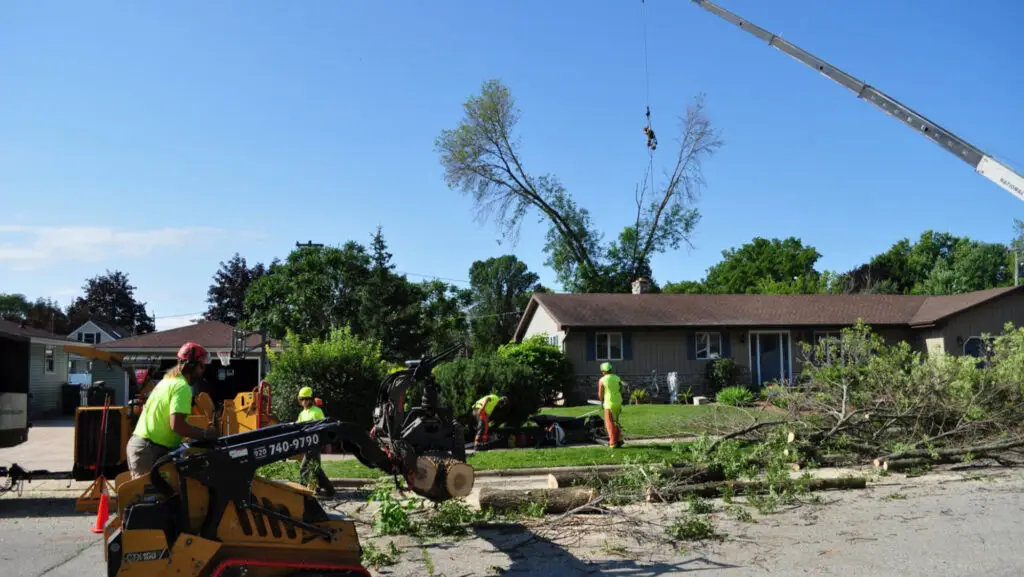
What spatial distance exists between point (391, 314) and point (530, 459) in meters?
17.9

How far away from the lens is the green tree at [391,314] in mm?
30188

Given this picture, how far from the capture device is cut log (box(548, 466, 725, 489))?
397 inches

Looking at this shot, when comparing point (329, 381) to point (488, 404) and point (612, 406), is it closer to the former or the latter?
point (488, 404)

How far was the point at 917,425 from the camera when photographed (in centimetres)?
1312

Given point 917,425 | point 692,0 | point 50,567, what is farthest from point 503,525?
point 692,0

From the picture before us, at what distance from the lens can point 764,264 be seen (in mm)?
67625

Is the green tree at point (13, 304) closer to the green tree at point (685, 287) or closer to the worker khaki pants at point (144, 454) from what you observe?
the green tree at point (685, 287)

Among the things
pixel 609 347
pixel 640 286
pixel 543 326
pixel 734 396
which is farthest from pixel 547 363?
pixel 640 286

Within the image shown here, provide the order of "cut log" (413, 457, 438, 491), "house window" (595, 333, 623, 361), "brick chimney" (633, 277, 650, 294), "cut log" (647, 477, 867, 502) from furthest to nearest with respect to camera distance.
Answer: "brick chimney" (633, 277, 650, 294) → "house window" (595, 333, 623, 361) → "cut log" (647, 477, 867, 502) → "cut log" (413, 457, 438, 491)

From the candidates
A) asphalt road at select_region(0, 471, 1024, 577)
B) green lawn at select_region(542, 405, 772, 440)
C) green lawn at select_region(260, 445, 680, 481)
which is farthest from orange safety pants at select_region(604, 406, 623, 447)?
asphalt road at select_region(0, 471, 1024, 577)

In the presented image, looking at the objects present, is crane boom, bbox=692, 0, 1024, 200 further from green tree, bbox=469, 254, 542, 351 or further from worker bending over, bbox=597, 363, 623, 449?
green tree, bbox=469, 254, 542, 351

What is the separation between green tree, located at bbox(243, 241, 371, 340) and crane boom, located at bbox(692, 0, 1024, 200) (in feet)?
65.3

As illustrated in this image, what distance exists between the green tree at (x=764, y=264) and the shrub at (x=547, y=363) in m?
43.1

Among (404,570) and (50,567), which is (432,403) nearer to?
(404,570)
